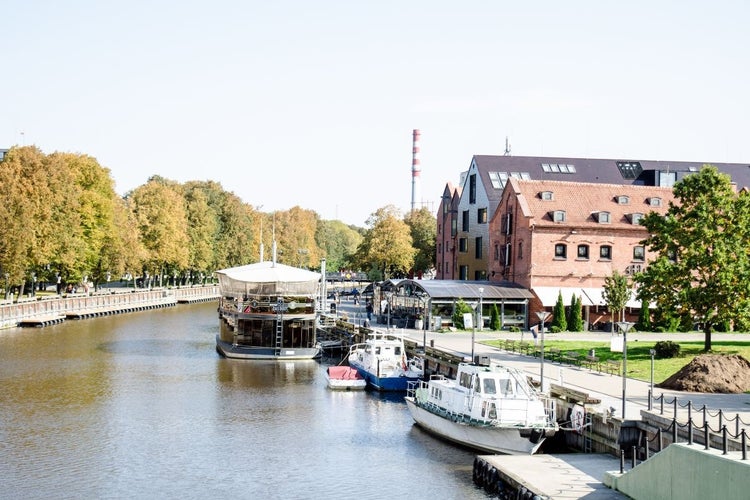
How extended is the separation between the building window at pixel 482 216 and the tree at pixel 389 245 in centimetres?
2519

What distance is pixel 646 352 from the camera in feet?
182

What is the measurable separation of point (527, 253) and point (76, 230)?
51.1m

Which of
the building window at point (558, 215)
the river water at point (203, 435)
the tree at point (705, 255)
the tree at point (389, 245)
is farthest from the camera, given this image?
the tree at point (389, 245)

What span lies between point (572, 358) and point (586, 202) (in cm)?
3214

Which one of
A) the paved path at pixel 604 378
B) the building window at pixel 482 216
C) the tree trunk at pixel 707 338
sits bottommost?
the paved path at pixel 604 378

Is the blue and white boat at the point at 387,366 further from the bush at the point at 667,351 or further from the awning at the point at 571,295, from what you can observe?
the awning at the point at 571,295

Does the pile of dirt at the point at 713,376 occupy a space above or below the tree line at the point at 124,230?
below

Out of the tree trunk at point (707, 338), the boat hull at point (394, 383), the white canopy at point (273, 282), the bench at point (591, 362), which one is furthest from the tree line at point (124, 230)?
the tree trunk at point (707, 338)

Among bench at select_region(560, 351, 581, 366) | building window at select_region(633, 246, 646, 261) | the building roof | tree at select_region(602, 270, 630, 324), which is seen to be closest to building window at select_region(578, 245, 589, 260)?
the building roof

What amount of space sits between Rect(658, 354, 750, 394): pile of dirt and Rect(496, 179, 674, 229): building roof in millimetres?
36350

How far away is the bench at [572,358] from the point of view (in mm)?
52719

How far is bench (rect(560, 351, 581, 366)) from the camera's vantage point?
5272 centimetres

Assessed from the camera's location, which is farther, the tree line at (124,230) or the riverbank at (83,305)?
the tree line at (124,230)

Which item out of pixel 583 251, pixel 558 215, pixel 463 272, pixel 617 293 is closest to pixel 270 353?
pixel 617 293
